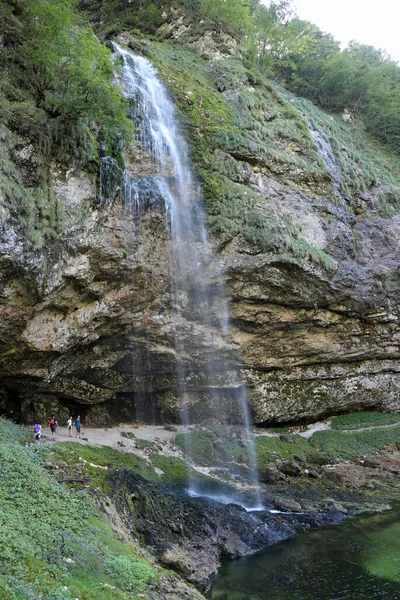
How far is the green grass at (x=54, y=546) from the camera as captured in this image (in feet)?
20.2

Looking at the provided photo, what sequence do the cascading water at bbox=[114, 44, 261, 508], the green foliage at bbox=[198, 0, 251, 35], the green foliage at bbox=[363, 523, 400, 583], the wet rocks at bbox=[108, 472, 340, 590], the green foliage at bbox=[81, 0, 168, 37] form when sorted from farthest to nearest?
the green foliage at bbox=[81, 0, 168, 37] < the green foliage at bbox=[198, 0, 251, 35] < the cascading water at bbox=[114, 44, 261, 508] < the green foliage at bbox=[363, 523, 400, 583] < the wet rocks at bbox=[108, 472, 340, 590]

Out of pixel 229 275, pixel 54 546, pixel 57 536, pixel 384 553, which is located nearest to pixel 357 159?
pixel 229 275

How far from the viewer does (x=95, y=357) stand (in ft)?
66.0

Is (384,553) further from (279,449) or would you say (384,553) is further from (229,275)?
(229,275)

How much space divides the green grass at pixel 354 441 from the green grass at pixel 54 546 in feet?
53.8

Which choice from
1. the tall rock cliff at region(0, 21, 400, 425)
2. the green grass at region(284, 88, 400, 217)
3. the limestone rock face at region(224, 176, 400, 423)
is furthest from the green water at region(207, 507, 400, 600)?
the green grass at region(284, 88, 400, 217)

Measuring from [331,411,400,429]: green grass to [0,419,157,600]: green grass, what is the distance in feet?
63.7

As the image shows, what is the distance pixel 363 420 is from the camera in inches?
1014

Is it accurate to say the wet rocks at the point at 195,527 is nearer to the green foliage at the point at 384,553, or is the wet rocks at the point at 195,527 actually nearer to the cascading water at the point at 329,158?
the green foliage at the point at 384,553

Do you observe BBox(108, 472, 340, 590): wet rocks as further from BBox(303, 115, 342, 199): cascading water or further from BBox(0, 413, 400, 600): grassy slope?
BBox(303, 115, 342, 199): cascading water

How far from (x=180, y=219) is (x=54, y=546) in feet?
45.8

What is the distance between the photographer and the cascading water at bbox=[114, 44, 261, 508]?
1858cm

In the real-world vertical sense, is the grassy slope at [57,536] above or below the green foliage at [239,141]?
below

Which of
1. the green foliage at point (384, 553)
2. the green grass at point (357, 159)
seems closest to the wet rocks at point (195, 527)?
the green foliage at point (384, 553)
